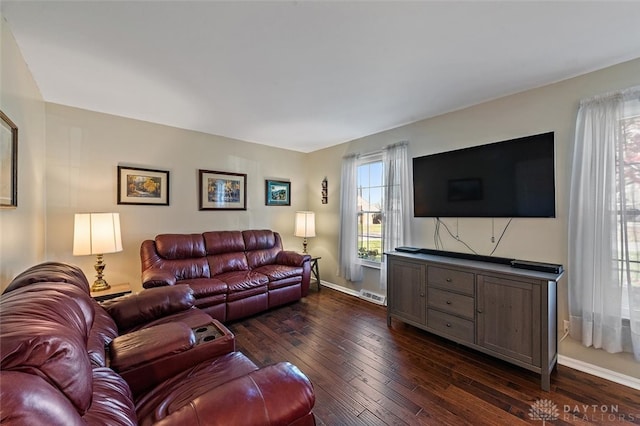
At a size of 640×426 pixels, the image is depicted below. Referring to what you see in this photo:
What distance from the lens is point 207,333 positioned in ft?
5.62

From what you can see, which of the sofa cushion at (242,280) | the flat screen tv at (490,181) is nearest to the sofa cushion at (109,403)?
the sofa cushion at (242,280)

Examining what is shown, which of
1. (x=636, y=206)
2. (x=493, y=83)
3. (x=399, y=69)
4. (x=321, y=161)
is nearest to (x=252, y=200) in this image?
(x=321, y=161)

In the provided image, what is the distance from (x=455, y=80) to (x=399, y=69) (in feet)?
1.87

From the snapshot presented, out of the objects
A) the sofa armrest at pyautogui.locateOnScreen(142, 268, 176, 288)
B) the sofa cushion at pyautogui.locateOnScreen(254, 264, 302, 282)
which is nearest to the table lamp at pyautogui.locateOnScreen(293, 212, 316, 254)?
the sofa cushion at pyautogui.locateOnScreen(254, 264, 302, 282)

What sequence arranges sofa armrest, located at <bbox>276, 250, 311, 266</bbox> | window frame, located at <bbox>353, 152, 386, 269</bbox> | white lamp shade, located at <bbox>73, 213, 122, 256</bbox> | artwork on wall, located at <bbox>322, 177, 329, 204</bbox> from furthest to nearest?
artwork on wall, located at <bbox>322, 177, 329, 204</bbox> < sofa armrest, located at <bbox>276, 250, 311, 266</bbox> < window frame, located at <bbox>353, 152, 386, 269</bbox> < white lamp shade, located at <bbox>73, 213, 122, 256</bbox>

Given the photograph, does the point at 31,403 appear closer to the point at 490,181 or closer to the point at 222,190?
the point at 490,181

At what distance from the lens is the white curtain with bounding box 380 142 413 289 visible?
10.9ft

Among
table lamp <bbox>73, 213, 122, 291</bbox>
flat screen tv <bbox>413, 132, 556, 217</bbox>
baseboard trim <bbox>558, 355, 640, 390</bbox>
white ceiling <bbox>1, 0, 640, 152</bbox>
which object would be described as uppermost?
white ceiling <bbox>1, 0, 640, 152</bbox>

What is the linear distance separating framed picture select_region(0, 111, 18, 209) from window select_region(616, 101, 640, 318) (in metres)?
4.09

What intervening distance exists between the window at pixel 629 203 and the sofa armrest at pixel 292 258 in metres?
3.12

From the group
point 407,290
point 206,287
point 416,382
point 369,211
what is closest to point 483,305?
point 407,290

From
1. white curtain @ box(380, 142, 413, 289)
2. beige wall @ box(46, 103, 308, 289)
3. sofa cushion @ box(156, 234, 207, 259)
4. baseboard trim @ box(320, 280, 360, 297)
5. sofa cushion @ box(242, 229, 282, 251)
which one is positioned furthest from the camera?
baseboard trim @ box(320, 280, 360, 297)

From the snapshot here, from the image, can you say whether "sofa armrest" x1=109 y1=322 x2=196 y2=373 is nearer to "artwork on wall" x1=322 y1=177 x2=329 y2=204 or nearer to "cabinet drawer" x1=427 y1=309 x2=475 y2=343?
"cabinet drawer" x1=427 y1=309 x2=475 y2=343

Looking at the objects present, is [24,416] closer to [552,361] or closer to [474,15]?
[474,15]
